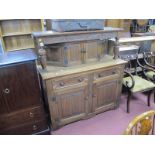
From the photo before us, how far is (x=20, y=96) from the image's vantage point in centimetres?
145

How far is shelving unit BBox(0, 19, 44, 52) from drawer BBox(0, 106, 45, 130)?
134cm

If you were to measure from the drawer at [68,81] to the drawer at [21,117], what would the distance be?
1.09ft

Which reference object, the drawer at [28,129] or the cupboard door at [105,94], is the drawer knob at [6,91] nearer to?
the drawer at [28,129]

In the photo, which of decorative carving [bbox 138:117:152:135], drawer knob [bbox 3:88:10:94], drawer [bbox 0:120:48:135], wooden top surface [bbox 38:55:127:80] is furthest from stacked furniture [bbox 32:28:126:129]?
decorative carving [bbox 138:117:152:135]

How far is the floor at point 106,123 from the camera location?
1.92 meters

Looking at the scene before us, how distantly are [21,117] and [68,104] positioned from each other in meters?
0.60

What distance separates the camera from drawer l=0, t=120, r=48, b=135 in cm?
157

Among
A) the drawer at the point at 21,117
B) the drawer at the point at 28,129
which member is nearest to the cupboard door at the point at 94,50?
the drawer at the point at 21,117

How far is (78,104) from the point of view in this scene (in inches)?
76.4

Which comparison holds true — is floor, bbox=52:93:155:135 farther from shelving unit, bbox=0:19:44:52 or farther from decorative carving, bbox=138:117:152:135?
shelving unit, bbox=0:19:44:52
